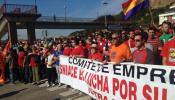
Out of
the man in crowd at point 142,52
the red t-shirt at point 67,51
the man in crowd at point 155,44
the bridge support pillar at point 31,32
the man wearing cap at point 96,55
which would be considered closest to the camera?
the man in crowd at point 142,52

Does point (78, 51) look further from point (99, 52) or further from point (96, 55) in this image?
point (96, 55)

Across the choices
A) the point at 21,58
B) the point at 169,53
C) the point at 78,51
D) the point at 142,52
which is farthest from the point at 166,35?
the point at 21,58

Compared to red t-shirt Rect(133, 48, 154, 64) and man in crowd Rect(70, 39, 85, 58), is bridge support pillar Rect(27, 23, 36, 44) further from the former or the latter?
red t-shirt Rect(133, 48, 154, 64)

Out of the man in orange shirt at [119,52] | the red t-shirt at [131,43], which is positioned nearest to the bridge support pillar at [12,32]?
the red t-shirt at [131,43]

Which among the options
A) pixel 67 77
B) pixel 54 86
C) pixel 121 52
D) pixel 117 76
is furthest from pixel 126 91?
pixel 54 86

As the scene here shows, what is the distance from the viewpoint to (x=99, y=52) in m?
9.85

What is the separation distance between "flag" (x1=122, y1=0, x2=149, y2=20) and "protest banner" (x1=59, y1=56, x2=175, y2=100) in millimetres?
2389

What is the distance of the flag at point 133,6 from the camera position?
36.2ft

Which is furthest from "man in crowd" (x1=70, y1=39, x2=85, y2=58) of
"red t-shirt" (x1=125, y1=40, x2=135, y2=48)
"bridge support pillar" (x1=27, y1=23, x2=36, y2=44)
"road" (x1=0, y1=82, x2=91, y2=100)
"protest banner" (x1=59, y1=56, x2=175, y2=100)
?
"bridge support pillar" (x1=27, y1=23, x2=36, y2=44)

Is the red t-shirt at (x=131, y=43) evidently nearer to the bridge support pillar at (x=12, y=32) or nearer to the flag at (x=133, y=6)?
the flag at (x=133, y=6)

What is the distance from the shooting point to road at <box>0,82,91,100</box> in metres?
11.4

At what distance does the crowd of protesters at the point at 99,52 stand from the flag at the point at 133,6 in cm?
59

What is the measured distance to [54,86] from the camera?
13484 mm

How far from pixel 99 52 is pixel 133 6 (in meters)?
2.31
